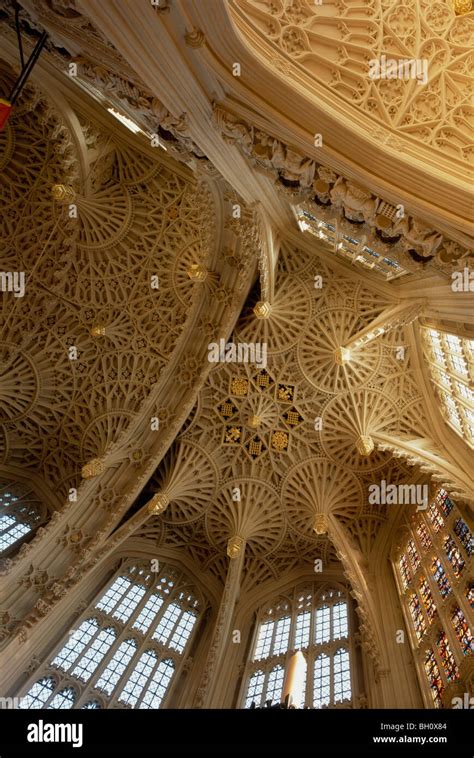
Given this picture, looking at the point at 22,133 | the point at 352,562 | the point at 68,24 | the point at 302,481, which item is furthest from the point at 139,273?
the point at 352,562

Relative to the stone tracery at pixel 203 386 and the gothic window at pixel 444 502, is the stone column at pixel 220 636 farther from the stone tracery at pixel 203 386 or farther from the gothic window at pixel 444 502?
the gothic window at pixel 444 502

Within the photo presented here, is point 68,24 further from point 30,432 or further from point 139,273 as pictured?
point 30,432

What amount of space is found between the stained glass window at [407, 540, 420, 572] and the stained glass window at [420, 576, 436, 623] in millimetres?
714

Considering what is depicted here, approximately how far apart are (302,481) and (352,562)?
313cm

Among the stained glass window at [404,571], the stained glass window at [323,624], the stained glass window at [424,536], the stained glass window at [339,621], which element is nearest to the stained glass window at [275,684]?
the stained glass window at [323,624]

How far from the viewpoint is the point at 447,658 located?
10977 mm

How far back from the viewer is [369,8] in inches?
392

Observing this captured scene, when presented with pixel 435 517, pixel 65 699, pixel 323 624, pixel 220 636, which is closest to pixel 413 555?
pixel 435 517

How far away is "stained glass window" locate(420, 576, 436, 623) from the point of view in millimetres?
12445

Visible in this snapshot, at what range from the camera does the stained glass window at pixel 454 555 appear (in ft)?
40.3

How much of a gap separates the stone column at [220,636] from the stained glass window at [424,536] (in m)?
5.09

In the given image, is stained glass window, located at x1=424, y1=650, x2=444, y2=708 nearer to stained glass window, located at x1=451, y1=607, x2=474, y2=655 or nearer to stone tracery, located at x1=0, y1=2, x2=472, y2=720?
stained glass window, located at x1=451, y1=607, x2=474, y2=655

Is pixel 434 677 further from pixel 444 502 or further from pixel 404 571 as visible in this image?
pixel 444 502
